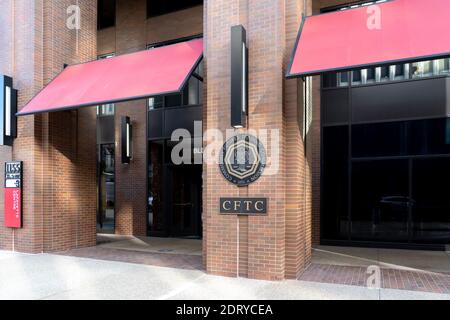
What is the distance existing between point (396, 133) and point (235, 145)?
5.89m

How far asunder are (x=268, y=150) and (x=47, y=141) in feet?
20.4

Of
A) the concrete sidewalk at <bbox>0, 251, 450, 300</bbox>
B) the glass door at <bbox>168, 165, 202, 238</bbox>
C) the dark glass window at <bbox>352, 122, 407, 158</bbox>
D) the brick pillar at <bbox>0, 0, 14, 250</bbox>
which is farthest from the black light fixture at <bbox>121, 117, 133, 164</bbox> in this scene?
the dark glass window at <bbox>352, 122, 407, 158</bbox>

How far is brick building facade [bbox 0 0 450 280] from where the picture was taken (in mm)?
6887

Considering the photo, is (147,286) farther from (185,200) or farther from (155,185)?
(155,185)

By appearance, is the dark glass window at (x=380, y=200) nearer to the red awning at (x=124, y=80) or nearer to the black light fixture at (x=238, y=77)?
the black light fixture at (x=238, y=77)

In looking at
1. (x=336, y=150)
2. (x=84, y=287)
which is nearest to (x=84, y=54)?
(x=84, y=287)

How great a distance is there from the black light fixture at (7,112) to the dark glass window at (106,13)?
5767 mm

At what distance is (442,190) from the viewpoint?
10.2 m

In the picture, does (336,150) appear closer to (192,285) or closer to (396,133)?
(396,133)

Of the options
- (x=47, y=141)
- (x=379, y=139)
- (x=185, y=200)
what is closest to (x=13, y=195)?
(x=47, y=141)

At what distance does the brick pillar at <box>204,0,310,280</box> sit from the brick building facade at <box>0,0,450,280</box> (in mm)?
19

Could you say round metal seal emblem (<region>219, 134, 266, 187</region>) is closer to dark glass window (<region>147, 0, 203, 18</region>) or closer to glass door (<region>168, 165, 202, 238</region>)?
glass door (<region>168, 165, 202, 238</region>)

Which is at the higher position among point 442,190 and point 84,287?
point 442,190

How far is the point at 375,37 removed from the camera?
246 inches
